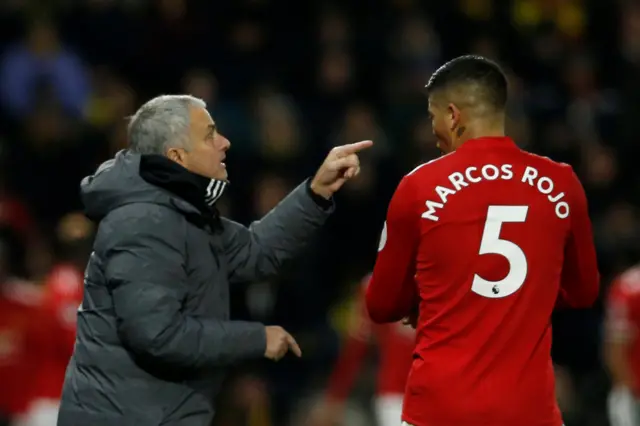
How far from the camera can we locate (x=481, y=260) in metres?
3.93

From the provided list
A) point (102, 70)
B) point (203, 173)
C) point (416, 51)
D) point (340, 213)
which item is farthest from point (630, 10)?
point (203, 173)

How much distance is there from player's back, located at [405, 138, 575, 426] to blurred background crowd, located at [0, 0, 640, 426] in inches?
162

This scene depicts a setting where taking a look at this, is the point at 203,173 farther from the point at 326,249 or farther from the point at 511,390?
the point at 326,249

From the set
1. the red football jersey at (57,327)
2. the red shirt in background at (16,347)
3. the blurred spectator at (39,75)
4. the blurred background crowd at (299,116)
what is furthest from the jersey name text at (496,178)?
the blurred spectator at (39,75)

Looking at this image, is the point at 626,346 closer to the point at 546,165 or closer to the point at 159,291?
the point at 546,165

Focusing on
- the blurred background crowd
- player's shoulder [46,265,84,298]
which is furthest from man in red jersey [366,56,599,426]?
the blurred background crowd

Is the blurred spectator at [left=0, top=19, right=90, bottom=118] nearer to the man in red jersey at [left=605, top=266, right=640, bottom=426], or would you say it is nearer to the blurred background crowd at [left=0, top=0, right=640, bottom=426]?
the blurred background crowd at [left=0, top=0, right=640, bottom=426]

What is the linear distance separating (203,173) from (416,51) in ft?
20.6

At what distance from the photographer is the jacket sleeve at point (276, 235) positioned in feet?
15.0

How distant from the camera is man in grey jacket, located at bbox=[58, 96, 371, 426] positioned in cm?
404

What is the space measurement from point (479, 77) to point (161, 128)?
1.03 m

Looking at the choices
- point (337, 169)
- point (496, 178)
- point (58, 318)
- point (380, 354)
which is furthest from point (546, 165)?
point (380, 354)

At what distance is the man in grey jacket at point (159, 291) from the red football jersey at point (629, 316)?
366 centimetres

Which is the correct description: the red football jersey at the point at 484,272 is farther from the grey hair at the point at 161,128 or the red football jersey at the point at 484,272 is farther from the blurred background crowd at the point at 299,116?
the blurred background crowd at the point at 299,116
